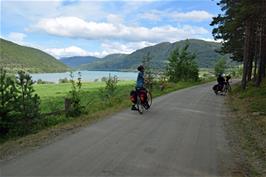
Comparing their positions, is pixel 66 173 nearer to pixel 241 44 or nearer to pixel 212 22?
pixel 212 22

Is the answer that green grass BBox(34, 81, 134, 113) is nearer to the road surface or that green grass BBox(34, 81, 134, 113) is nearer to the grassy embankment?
the road surface

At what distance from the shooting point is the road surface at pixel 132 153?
7.00 metres

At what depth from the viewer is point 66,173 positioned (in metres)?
6.70

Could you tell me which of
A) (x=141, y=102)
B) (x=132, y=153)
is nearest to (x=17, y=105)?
(x=132, y=153)

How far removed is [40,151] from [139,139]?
111 inches

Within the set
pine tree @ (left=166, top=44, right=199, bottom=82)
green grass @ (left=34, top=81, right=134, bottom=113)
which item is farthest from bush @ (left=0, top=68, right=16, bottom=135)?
pine tree @ (left=166, top=44, right=199, bottom=82)

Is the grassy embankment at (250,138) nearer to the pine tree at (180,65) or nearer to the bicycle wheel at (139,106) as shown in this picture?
the bicycle wheel at (139,106)

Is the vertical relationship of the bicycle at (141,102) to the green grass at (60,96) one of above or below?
above

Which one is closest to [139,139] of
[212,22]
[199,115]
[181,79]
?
[199,115]

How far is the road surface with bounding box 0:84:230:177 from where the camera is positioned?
7.00 meters

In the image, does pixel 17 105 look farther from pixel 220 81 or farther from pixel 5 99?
pixel 220 81

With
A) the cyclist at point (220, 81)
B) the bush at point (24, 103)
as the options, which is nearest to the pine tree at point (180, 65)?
the cyclist at point (220, 81)

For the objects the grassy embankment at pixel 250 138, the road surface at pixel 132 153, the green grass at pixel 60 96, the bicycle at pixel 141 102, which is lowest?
the green grass at pixel 60 96

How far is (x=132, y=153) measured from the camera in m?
8.41
